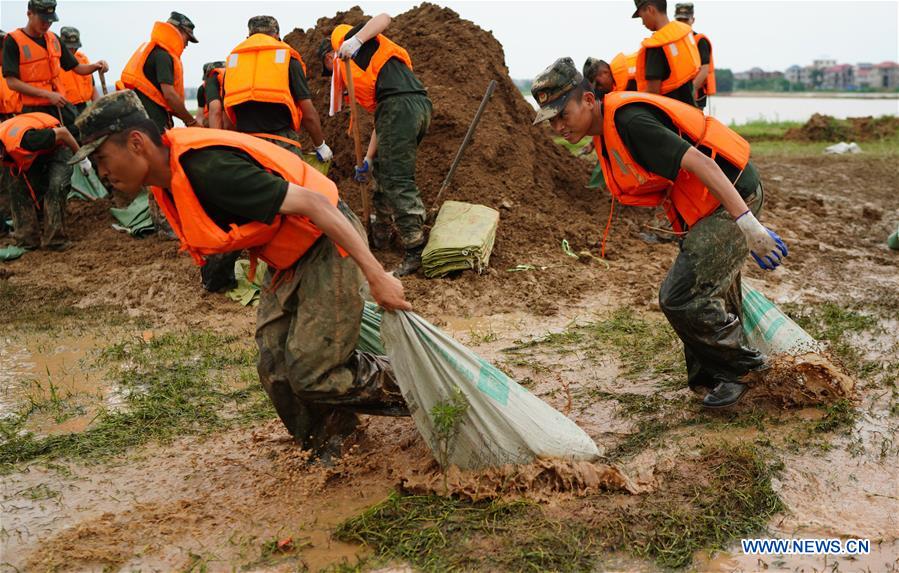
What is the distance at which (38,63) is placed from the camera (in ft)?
26.3

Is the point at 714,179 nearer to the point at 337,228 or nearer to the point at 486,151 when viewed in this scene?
the point at 337,228

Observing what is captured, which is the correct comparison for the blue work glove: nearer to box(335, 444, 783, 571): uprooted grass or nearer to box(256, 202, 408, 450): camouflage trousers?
A: box(256, 202, 408, 450): camouflage trousers

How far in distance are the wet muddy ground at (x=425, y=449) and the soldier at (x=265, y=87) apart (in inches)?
57.1

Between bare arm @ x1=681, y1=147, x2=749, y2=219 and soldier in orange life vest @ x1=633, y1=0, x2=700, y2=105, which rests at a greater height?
soldier in orange life vest @ x1=633, y1=0, x2=700, y2=105

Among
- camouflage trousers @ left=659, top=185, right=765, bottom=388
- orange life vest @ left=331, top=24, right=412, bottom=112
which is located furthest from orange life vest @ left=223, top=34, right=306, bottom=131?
camouflage trousers @ left=659, top=185, right=765, bottom=388

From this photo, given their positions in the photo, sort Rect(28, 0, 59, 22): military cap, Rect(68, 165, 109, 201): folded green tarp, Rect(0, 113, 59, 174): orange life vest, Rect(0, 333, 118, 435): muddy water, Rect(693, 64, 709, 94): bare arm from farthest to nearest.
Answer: Rect(68, 165, 109, 201): folded green tarp
Rect(28, 0, 59, 22): military cap
Rect(0, 113, 59, 174): orange life vest
Rect(693, 64, 709, 94): bare arm
Rect(0, 333, 118, 435): muddy water

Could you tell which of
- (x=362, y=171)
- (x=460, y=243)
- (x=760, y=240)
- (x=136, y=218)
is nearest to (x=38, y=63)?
(x=136, y=218)

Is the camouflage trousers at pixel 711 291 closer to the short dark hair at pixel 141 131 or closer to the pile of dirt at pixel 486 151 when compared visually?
the short dark hair at pixel 141 131

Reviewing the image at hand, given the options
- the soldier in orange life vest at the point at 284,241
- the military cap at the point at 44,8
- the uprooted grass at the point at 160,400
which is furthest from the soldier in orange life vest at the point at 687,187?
the military cap at the point at 44,8

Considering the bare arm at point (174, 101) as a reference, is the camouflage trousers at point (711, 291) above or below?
below

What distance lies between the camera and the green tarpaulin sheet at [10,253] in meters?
7.72

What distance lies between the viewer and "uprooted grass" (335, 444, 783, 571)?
272 cm

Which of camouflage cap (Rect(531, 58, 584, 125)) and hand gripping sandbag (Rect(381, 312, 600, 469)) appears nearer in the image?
hand gripping sandbag (Rect(381, 312, 600, 469))

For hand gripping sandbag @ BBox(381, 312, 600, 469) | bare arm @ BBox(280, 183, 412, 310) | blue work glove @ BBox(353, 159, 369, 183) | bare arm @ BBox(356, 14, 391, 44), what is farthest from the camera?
blue work glove @ BBox(353, 159, 369, 183)
